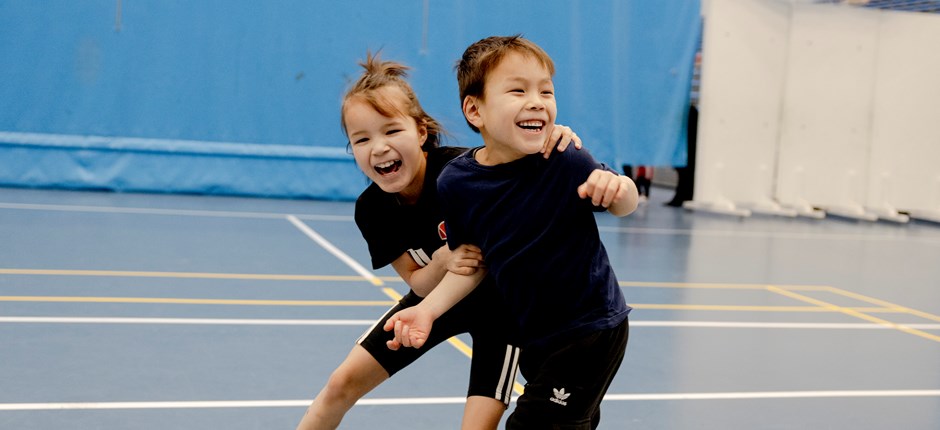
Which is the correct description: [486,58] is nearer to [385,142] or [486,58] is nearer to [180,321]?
[385,142]

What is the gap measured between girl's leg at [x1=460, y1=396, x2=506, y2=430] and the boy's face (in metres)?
0.70

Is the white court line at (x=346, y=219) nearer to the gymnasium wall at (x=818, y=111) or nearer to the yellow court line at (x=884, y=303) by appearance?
the gymnasium wall at (x=818, y=111)

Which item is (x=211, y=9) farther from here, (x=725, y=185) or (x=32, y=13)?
(x=725, y=185)

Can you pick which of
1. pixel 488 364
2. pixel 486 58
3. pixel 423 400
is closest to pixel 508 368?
A: pixel 488 364

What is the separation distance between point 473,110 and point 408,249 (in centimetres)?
48

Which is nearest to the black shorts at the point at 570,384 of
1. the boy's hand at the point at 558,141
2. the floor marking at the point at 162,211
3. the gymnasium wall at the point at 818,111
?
the boy's hand at the point at 558,141

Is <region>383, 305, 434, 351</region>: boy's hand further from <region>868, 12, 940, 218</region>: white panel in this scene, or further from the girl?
<region>868, 12, 940, 218</region>: white panel

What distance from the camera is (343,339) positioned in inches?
157

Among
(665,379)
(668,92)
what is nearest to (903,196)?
(668,92)

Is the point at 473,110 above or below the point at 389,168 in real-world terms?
above

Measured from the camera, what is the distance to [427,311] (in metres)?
2.07

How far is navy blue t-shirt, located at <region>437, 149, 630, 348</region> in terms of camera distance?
1.96m

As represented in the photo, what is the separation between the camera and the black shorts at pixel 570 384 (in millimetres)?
1998

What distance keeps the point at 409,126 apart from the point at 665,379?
1.88m
